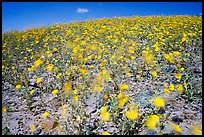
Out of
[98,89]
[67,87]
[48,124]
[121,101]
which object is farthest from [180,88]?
[48,124]

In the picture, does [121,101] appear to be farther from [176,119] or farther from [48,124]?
[48,124]

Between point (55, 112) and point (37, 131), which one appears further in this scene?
point (55, 112)

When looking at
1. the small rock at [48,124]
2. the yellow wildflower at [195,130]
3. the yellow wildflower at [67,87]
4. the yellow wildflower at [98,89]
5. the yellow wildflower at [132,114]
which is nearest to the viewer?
the yellow wildflower at [195,130]

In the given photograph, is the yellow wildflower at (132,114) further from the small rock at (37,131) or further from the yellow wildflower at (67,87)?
the yellow wildflower at (67,87)

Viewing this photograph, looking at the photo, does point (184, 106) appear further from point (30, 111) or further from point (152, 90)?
point (30, 111)

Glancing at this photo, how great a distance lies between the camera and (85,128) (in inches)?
161

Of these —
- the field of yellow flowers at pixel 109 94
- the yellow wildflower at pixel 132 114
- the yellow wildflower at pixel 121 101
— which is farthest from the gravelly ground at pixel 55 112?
the yellow wildflower at pixel 121 101

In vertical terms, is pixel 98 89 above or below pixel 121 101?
above

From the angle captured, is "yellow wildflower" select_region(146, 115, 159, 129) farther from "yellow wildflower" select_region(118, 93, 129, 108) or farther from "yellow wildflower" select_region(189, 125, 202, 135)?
"yellow wildflower" select_region(118, 93, 129, 108)

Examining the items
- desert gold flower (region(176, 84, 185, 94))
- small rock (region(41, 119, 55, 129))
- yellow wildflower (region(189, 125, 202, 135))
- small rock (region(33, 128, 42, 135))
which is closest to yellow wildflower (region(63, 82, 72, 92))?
small rock (region(41, 119, 55, 129))

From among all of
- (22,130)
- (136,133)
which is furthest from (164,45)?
(22,130)

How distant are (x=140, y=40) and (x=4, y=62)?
4705 millimetres

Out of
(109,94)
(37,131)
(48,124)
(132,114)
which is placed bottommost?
(37,131)

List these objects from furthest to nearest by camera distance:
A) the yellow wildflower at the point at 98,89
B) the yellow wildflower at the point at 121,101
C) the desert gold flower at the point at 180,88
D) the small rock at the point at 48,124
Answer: the yellow wildflower at the point at 98,89, the desert gold flower at the point at 180,88, the yellow wildflower at the point at 121,101, the small rock at the point at 48,124
